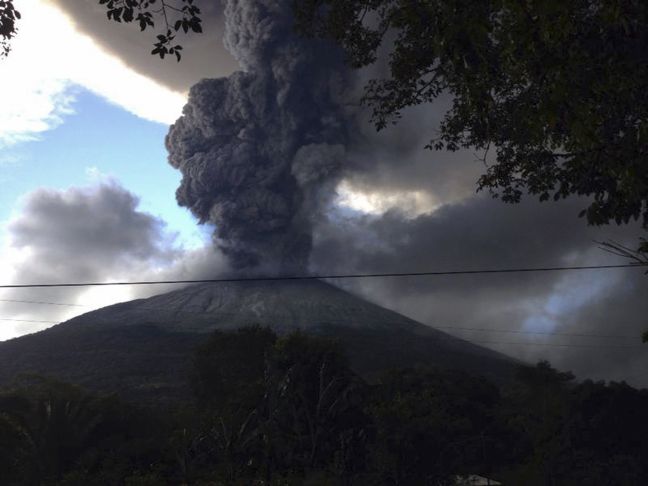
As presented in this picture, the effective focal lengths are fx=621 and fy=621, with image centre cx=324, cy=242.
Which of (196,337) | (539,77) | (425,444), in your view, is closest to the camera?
(539,77)

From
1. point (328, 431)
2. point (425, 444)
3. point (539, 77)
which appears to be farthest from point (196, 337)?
point (539, 77)

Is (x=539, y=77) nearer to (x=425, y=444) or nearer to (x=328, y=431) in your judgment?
A: (x=425, y=444)

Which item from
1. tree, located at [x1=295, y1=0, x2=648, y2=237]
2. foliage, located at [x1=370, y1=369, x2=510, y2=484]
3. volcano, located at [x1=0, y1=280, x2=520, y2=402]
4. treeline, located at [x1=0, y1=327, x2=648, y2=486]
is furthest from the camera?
volcano, located at [x1=0, y1=280, x2=520, y2=402]

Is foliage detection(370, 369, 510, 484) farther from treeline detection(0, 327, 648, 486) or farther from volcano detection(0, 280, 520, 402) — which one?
volcano detection(0, 280, 520, 402)

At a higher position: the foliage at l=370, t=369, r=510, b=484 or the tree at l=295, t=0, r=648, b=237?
the tree at l=295, t=0, r=648, b=237

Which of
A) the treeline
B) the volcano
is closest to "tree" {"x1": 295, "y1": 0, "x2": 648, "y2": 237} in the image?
the treeline

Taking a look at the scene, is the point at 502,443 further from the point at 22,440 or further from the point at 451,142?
the point at 451,142

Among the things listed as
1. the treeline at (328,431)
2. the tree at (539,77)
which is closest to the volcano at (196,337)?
the treeline at (328,431)
